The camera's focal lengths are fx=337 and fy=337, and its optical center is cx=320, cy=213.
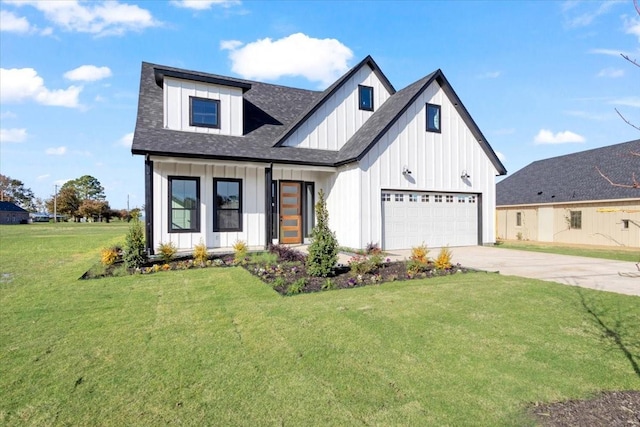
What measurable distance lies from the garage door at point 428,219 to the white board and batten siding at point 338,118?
3.42 metres

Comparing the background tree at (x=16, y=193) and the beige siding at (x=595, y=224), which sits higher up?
the background tree at (x=16, y=193)

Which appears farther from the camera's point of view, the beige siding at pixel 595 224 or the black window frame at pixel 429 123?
the beige siding at pixel 595 224

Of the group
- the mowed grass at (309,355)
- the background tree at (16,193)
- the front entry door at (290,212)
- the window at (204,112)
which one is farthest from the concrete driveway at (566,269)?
the background tree at (16,193)

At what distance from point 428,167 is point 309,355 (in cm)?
1155

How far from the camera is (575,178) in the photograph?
21.2 metres

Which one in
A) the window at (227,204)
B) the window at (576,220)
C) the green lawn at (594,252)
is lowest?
the green lawn at (594,252)

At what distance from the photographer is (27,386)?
2.96 meters

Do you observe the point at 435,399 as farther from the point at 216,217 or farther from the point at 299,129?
the point at 299,129

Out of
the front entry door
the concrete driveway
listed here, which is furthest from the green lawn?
the front entry door

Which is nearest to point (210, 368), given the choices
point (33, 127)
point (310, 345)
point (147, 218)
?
point (310, 345)

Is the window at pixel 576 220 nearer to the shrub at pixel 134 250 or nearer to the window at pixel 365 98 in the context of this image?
the window at pixel 365 98

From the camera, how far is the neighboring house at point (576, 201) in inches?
699

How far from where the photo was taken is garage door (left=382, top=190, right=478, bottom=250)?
13.1 metres

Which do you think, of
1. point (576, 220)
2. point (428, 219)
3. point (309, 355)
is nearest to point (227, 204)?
point (428, 219)
